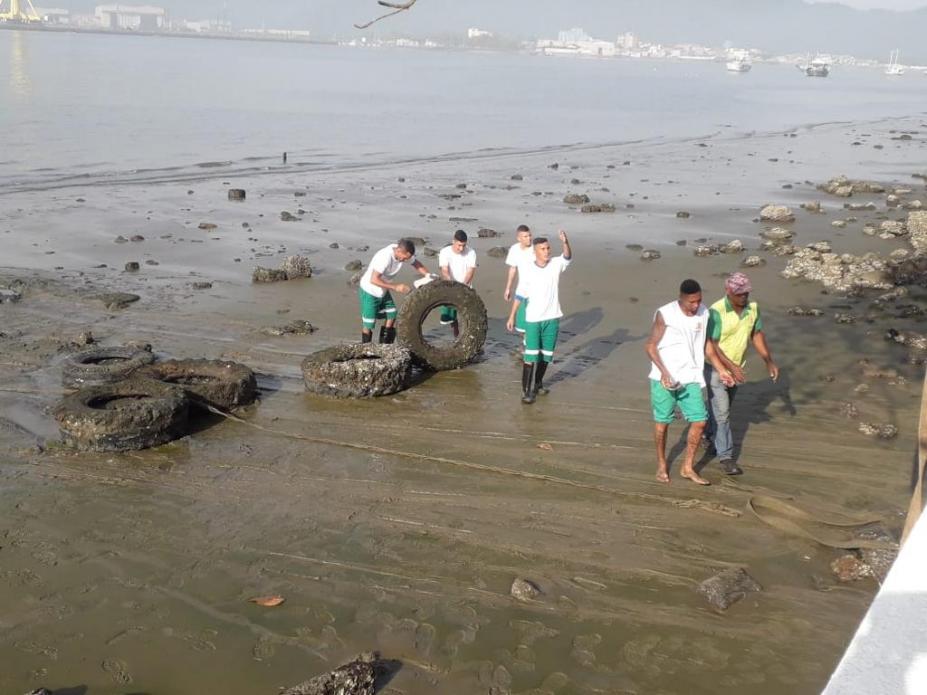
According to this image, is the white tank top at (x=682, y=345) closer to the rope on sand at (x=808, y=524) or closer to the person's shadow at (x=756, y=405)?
the rope on sand at (x=808, y=524)

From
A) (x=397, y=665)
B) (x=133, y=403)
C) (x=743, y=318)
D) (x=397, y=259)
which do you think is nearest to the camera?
(x=397, y=665)

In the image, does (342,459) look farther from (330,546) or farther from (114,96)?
(114,96)

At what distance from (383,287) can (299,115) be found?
42023 mm

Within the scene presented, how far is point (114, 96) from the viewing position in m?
55.8

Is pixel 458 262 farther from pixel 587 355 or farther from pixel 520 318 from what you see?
pixel 587 355

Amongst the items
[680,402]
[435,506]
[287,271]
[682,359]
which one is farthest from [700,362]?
[287,271]

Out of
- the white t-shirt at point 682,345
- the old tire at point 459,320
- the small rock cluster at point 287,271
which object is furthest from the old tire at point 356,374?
the small rock cluster at point 287,271

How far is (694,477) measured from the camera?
8203 millimetres

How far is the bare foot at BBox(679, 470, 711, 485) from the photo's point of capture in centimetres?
819

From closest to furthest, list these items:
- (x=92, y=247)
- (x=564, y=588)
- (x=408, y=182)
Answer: (x=564, y=588), (x=92, y=247), (x=408, y=182)

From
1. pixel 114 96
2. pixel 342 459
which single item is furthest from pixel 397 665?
pixel 114 96

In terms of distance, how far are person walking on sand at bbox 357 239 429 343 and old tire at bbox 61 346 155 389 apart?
273cm

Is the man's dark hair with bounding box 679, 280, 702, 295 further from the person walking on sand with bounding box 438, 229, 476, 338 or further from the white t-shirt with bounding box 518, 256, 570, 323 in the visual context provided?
the person walking on sand with bounding box 438, 229, 476, 338

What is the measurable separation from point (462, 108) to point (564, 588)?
2256 inches
